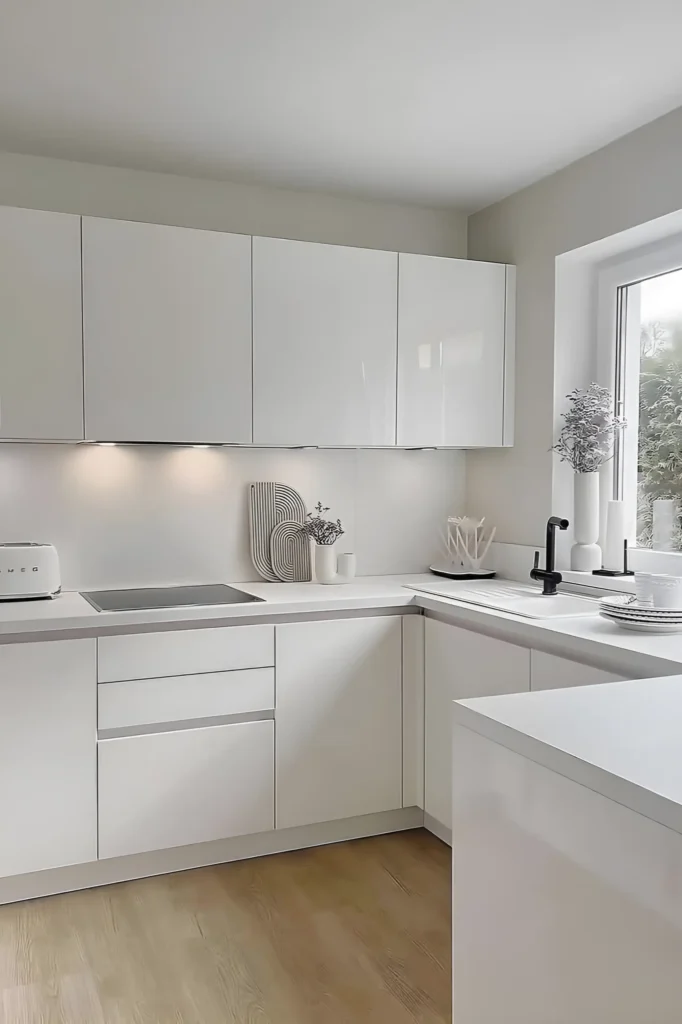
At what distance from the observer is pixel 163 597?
295 cm

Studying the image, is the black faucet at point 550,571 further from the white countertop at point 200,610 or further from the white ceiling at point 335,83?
the white ceiling at point 335,83

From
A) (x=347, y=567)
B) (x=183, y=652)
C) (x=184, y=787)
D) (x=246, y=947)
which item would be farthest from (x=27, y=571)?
(x=246, y=947)

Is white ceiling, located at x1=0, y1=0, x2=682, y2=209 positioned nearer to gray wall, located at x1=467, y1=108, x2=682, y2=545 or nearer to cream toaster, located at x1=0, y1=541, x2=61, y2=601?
gray wall, located at x1=467, y1=108, x2=682, y2=545

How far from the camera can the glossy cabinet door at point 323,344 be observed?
3.02 meters

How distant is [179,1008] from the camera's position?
2043 millimetres

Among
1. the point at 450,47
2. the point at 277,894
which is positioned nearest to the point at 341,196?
the point at 450,47

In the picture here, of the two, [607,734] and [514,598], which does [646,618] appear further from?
[607,734]

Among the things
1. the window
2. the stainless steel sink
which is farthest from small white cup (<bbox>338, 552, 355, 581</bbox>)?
the window

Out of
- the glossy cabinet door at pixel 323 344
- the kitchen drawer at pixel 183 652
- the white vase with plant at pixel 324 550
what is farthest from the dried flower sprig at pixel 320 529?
the kitchen drawer at pixel 183 652

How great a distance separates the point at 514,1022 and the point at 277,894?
1.45 meters

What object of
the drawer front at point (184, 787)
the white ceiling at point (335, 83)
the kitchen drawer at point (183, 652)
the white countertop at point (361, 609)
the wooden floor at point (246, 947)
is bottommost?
the wooden floor at point (246, 947)

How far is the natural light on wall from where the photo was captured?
2.93 meters

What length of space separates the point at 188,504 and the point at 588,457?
1.50 metres

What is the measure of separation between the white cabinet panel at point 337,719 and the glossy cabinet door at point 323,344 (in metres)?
0.73
